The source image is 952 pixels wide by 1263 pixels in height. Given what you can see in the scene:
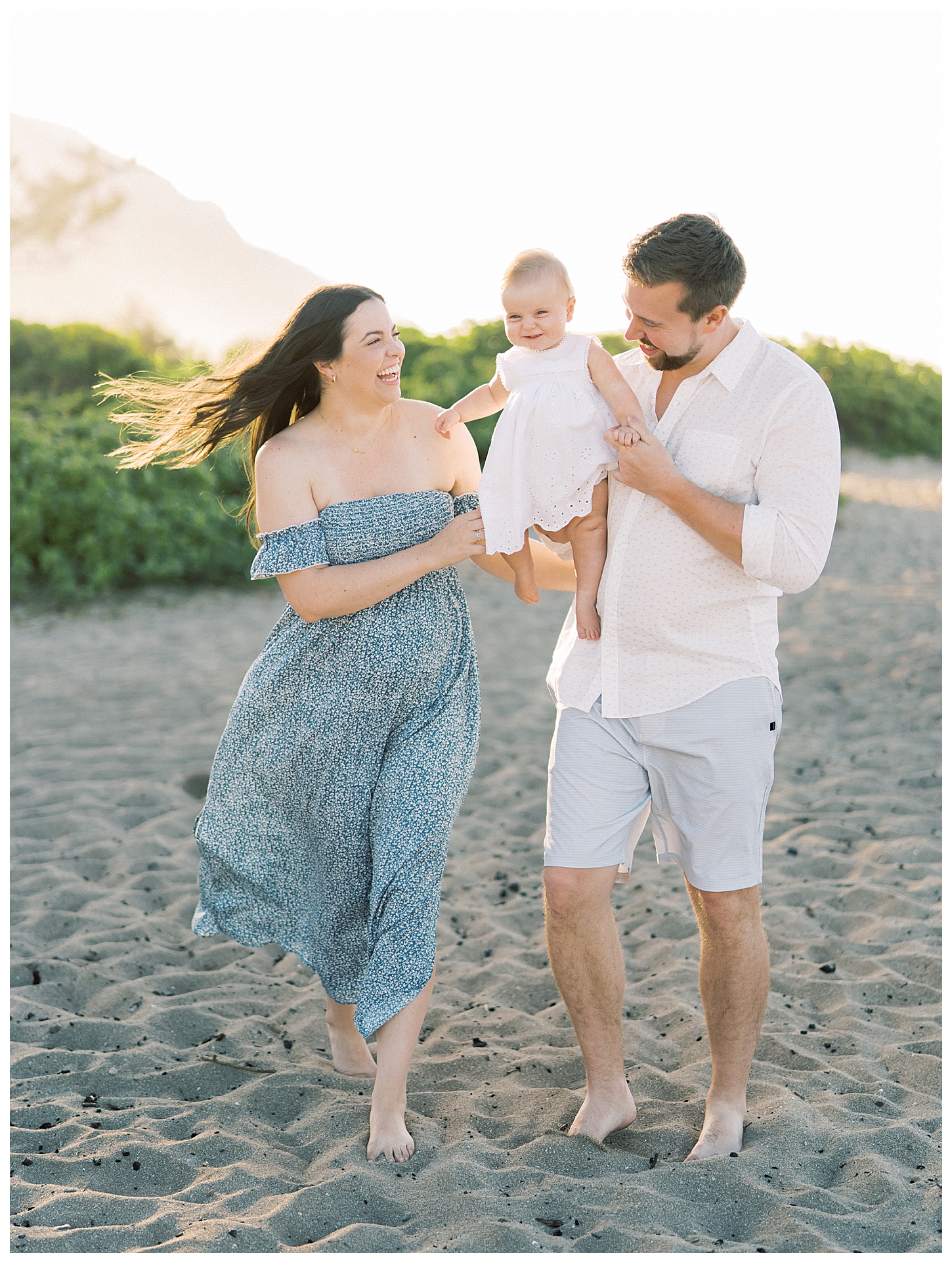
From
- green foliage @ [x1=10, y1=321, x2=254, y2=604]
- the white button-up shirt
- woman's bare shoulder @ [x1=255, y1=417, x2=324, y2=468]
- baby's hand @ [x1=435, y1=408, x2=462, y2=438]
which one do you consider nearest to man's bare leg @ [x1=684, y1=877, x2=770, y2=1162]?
the white button-up shirt

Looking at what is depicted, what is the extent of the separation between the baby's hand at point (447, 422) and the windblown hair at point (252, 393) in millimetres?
339

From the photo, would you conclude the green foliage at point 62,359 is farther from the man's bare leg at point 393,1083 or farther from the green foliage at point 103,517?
the man's bare leg at point 393,1083

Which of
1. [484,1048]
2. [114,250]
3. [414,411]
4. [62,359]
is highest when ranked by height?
[114,250]

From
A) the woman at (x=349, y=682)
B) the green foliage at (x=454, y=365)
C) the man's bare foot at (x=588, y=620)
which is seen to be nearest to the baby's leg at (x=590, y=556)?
the man's bare foot at (x=588, y=620)

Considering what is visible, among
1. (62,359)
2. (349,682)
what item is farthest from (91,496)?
(349,682)

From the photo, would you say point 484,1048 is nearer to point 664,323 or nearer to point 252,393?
point 252,393

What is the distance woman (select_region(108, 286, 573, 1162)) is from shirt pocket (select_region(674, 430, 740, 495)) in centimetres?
58

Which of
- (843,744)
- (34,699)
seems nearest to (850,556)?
(843,744)

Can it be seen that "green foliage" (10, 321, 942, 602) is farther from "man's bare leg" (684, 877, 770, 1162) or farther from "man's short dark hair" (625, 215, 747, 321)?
"man's bare leg" (684, 877, 770, 1162)

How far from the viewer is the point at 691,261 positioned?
262 cm

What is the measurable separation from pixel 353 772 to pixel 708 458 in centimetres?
126

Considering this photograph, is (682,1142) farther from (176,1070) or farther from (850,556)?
(850,556)

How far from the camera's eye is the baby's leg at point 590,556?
2883 millimetres

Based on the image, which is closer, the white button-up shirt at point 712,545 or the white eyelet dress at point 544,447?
the white button-up shirt at point 712,545
